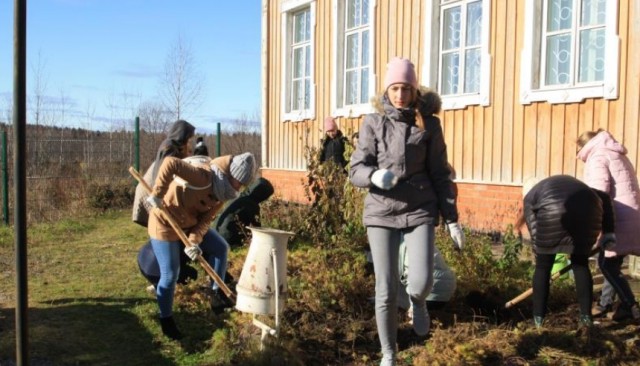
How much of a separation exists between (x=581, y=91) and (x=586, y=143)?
2221mm

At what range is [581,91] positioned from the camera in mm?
7164

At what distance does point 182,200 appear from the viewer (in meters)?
5.09

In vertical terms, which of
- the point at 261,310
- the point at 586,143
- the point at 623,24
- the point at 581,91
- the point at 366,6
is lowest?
the point at 261,310

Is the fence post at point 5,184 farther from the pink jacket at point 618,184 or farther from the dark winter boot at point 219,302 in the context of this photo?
the pink jacket at point 618,184

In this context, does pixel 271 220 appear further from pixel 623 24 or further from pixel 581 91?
pixel 623 24

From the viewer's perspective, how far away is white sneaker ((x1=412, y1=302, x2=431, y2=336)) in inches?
164

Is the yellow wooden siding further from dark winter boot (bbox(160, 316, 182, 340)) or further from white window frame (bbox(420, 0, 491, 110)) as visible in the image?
dark winter boot (bbox(160, 316, 182, 340))

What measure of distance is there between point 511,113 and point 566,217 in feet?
12.4

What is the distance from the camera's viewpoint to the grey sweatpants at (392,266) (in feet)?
12.6

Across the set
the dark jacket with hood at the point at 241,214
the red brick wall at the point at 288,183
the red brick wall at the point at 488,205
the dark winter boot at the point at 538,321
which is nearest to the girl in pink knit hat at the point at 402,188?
the dark winter boot at the point at 538,321

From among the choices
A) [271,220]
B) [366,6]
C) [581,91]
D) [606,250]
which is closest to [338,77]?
[366,6]

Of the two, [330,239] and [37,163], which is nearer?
[330,239]

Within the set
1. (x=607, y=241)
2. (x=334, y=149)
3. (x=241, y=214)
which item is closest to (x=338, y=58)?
(x=334, y=149)

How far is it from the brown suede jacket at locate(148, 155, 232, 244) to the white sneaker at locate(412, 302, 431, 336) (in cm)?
183
